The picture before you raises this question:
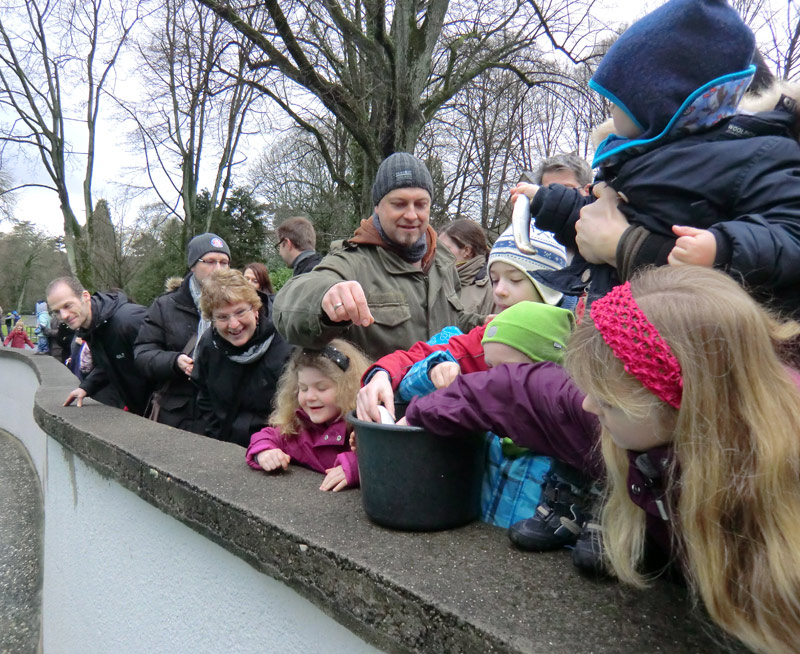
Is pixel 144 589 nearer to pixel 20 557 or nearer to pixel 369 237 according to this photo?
pixel 369 237

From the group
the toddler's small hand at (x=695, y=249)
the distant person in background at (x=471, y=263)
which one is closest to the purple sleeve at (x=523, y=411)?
the toddler's small hand at (x=695, y=249)

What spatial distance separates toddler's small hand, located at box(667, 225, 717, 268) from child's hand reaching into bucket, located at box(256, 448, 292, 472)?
4.54ft

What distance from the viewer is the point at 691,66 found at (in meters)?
1.29

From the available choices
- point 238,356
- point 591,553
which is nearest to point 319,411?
point 238,356

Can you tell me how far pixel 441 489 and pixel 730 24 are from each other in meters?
1.11

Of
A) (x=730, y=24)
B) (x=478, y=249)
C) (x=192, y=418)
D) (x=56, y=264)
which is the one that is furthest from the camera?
(x=56, y=264)

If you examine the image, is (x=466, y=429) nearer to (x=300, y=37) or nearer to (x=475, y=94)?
(x=300, y=37)

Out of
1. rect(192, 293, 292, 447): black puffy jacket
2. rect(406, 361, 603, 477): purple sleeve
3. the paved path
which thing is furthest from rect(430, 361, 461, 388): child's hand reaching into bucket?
the paved path

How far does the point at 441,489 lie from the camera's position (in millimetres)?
1427

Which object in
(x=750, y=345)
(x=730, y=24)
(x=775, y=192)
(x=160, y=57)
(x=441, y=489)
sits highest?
(x=160, y=57)

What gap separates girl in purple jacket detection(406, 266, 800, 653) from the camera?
2.91ft

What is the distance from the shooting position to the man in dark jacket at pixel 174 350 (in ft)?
12.8

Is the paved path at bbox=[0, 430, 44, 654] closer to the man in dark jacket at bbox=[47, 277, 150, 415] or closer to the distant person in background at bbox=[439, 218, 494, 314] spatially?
the man in dark jacket at bbox=[47, 277, 150, 415]

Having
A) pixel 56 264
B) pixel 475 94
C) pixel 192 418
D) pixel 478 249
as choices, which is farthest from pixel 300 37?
pixel 56 264
